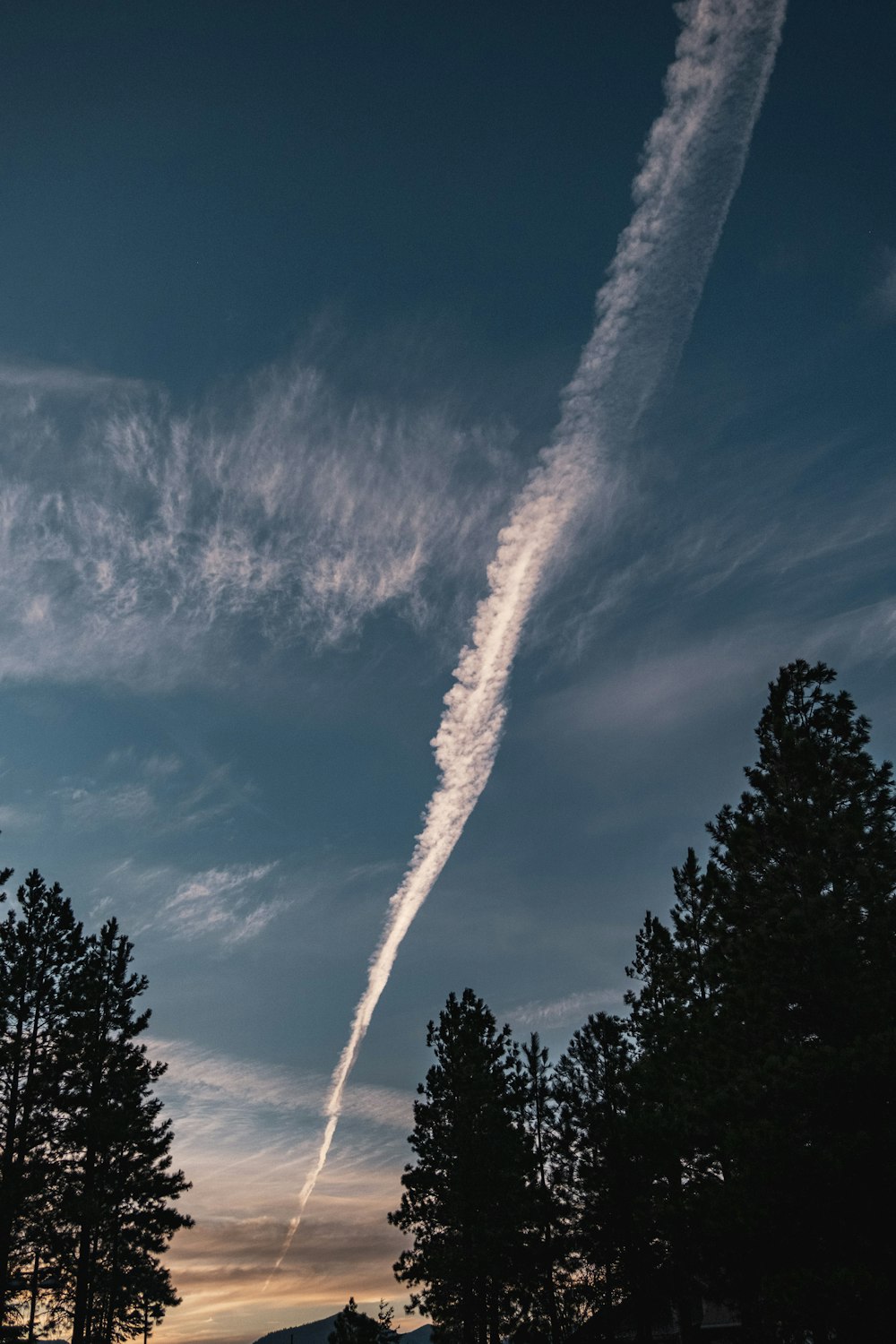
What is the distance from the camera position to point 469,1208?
111ft

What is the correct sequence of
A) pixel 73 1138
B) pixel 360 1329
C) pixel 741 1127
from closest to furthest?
pixel 741 1127, pixel 73 1138, pixel 360 1329

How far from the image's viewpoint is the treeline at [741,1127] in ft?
59.3

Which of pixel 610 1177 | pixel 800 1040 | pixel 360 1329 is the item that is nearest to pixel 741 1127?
pixel 800 1040

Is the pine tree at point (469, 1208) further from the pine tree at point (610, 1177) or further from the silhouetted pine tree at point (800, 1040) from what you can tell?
the silhouetted pine tree at point (800, 1040)

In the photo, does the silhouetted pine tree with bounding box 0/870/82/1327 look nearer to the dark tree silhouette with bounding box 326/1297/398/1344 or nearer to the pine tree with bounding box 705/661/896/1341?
the pine tree with bounding box 705/661/896/1341

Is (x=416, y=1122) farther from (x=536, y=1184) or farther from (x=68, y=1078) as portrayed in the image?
(x=68, y=1078)

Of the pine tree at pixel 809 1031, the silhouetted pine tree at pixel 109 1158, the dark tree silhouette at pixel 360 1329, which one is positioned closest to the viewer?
the pine tree at pixel 809 1031

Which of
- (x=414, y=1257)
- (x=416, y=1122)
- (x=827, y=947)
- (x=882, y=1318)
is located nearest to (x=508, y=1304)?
(x=414, y=1257)

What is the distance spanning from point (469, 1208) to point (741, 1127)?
1915 cm

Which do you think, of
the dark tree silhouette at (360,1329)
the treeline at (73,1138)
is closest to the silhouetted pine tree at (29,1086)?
the treeline at (73,1138)

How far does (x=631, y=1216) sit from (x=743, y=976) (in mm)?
16360

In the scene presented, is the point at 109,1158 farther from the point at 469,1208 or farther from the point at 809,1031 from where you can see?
the point at 809,1031

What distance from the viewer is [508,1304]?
35188 millimetres

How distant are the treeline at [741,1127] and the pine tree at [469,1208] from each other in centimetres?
10
